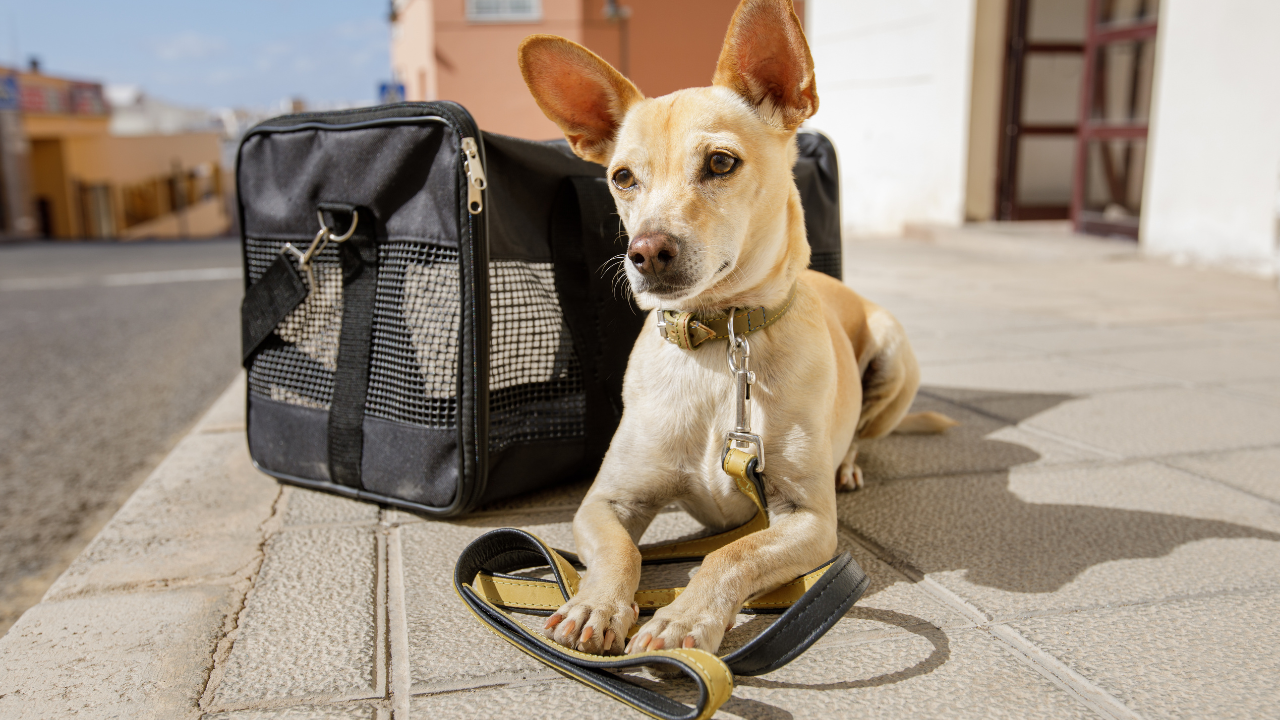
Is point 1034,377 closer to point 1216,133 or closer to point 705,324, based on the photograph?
point 705,324

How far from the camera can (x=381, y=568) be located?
1.89 m

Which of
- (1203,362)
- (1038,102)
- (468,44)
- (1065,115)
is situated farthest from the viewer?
(468,44)

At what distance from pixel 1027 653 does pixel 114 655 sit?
1.60 metres

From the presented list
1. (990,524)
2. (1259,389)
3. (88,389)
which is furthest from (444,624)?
(88,389)

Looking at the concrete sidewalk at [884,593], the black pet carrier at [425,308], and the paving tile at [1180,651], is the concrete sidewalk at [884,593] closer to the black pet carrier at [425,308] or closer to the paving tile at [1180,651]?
the paving tile at [1180,651]

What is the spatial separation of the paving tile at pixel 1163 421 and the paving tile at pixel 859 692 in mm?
1513

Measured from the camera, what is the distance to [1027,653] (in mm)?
1477

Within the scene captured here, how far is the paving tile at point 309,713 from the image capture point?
1.34 meters

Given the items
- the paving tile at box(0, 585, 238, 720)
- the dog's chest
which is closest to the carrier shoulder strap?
the paving tile at box(0, 585, 238, 720)

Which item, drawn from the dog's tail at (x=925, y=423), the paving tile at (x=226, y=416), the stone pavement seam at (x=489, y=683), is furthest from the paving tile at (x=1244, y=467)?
the paving tile at (x=226, y=416)

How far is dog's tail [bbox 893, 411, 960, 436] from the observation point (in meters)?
2.81

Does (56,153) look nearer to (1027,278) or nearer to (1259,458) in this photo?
(1027,278)

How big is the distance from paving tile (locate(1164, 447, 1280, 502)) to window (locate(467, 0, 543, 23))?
635 inches

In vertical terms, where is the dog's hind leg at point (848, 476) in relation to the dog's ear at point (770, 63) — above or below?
below
